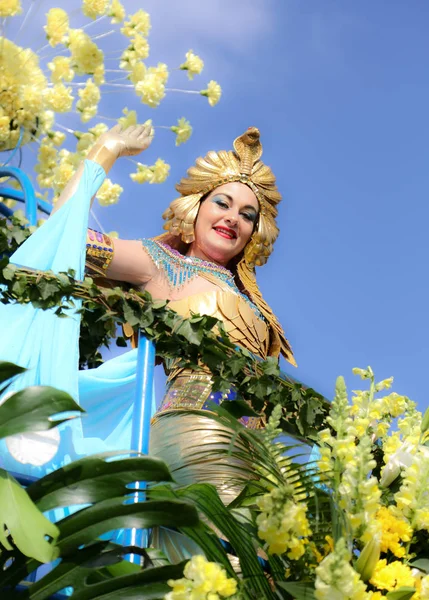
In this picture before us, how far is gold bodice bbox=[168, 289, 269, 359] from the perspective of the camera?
4.55 metres

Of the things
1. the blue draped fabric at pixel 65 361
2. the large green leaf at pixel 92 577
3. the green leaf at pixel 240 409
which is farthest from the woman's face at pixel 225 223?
the large green leaf at pixel 92 577

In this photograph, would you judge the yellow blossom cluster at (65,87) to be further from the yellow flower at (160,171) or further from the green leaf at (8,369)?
the green leaf at (8,369)

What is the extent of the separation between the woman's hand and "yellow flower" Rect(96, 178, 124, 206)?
0.87 ft

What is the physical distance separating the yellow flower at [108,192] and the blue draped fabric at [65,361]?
38 cm

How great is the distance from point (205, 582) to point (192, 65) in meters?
3.07

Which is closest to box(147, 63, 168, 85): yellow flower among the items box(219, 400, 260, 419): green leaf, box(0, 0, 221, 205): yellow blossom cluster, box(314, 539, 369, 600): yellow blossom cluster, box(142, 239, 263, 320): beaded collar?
box(0, 0, 221, 205): yellow blossom cluster

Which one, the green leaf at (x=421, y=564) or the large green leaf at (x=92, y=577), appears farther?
the green leaf at (x=421, y=564)

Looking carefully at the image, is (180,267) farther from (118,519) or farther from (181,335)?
(118,519)

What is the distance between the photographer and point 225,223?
5039 millimetres

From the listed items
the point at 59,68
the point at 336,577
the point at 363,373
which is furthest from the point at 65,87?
the point at 336,577

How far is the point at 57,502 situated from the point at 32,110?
85.0 inches

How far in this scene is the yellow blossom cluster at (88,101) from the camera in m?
4.25

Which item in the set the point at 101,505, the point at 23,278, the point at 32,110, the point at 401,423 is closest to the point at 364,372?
the point at 401,423

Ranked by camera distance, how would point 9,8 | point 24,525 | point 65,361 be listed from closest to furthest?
point 24,525, point 65,361, point 9,8
